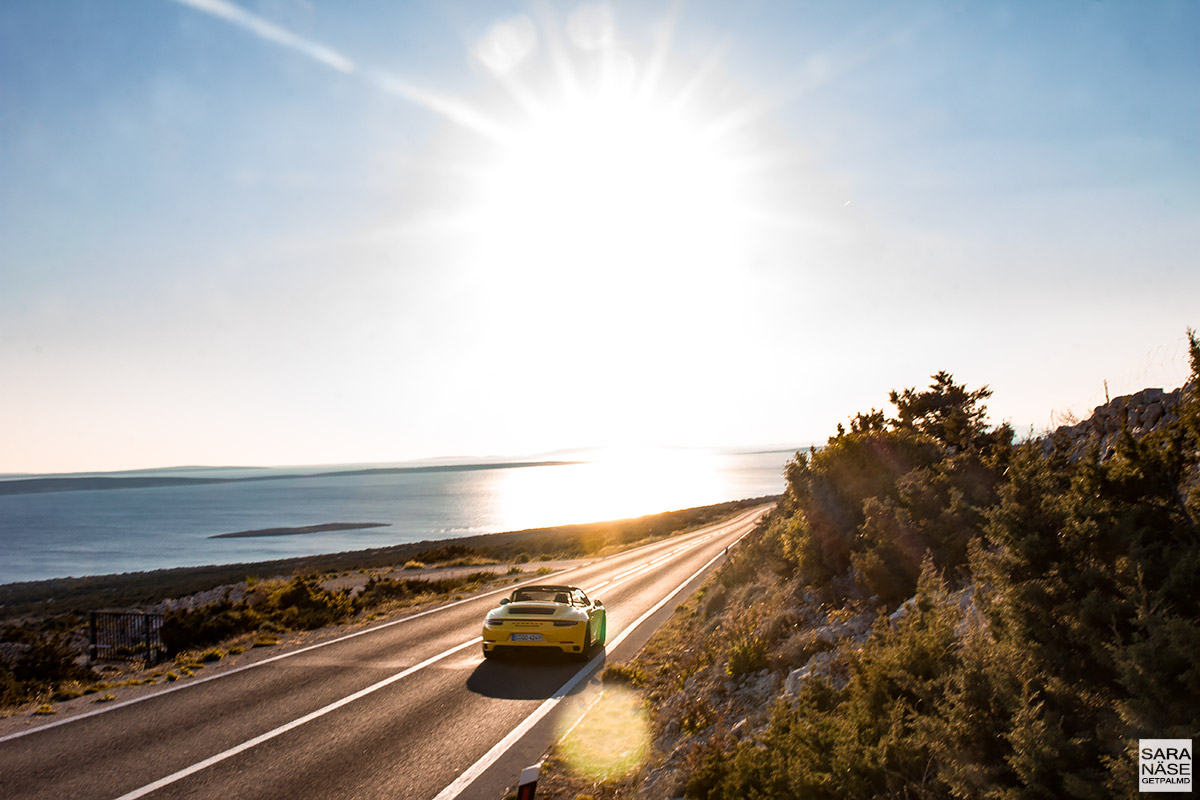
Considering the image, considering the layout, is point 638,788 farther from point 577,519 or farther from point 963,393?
point 577,519

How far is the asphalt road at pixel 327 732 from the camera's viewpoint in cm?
709

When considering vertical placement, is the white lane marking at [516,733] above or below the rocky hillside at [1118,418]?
below

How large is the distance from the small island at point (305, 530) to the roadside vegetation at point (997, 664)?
122 m

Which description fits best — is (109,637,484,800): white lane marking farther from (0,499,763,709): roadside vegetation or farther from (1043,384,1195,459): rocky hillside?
(1043,384,1195,459): rocky hillside

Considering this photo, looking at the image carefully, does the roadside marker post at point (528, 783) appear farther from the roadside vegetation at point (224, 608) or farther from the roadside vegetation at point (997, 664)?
the roadside vegetation at point (224, 608)

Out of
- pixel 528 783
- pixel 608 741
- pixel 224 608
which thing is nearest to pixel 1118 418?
pixel 608 741

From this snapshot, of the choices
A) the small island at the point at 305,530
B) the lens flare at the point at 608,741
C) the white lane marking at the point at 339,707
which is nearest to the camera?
the white lane marking at the point at 339,707

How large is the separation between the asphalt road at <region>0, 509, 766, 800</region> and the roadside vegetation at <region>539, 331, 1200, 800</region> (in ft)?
5.63

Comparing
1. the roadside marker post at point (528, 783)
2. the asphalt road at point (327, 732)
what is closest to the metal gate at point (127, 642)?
the asphalt road at point (327, 732)

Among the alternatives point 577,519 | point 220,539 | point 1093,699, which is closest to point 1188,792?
point 1093,699

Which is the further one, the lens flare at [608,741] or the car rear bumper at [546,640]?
the car rear bumper at [546,640]

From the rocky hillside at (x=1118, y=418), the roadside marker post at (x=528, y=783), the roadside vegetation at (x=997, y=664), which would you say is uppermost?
the rocky hillside at (x=1118, y=418)

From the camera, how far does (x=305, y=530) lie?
121 m

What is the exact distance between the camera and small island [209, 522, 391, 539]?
114175 mm
